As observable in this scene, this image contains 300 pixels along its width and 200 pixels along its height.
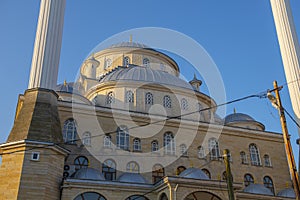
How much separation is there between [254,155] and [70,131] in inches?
467

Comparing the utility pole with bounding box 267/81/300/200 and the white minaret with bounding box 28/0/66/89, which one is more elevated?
the white minaret with bounding box 28/0/66/89

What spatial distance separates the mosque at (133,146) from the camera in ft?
49.6

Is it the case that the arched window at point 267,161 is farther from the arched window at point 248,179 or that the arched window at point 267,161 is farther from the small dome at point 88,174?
the small dome at point 88,174

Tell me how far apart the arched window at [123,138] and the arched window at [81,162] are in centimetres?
212

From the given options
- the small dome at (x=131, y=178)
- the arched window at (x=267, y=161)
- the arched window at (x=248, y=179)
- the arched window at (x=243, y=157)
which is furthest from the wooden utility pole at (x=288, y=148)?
the arched window at (x=267, y=161)

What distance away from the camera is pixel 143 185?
55.0 feet

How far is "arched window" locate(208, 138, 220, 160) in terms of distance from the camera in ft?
69.1

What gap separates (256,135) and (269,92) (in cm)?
1316

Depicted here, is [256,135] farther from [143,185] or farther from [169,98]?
[143,185]

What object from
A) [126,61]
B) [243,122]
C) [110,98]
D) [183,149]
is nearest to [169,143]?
[183,149]

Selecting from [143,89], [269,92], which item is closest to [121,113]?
[143,89]

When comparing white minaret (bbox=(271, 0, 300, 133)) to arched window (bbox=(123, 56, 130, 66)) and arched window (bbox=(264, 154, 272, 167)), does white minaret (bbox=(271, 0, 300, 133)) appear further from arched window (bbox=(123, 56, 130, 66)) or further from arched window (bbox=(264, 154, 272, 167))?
arched window (bbox=(123, 56, 130, 66))

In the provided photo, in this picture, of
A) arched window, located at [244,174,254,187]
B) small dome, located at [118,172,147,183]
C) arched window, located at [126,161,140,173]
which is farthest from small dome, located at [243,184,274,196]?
arched window, located at [126,161,140,173]

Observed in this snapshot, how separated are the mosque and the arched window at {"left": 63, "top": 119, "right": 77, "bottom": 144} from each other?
2.1 inches
